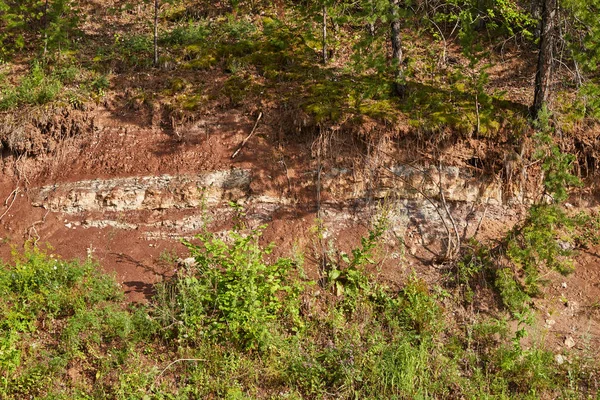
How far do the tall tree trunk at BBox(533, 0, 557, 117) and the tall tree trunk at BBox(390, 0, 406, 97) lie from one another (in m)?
2.26

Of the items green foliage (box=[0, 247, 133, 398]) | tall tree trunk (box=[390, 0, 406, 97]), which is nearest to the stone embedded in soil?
tall tree trunk (box=[390, 0, 406, 97])

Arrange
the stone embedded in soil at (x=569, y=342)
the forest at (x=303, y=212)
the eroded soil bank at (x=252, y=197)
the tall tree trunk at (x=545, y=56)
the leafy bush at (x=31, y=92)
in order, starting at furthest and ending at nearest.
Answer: the leafy bush at (x=31, y=92) → the tall tree trunk at (x=545, y=56) → the eroded soil bank at (x=252, y=197) → the stone embedded in soil at (x=569, y=342) → the forest at (x=303, y=212)

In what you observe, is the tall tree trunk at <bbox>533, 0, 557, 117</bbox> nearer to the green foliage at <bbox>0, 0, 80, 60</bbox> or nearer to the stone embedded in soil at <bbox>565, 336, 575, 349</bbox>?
the stone embedded in soil at <bbox>565, 336, 575, 349</bbox>

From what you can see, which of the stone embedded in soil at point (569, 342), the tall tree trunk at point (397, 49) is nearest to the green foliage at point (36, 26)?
the tall tree trunk at point (397, 49)

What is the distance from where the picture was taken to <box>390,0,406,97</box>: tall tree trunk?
8.36 m

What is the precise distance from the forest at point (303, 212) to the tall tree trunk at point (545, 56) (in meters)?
0.05

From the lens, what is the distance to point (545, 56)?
8320mm

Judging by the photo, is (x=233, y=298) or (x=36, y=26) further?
(x=36, y=26)

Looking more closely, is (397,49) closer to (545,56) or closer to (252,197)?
(545,56)

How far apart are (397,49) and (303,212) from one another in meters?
3.43

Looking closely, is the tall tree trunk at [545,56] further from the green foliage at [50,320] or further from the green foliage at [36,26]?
the green foliage at [36,26]

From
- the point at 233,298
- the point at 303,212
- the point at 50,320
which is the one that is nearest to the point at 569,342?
the point at 303,212

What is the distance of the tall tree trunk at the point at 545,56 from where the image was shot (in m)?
8.17

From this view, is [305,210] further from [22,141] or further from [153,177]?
[22,141]
